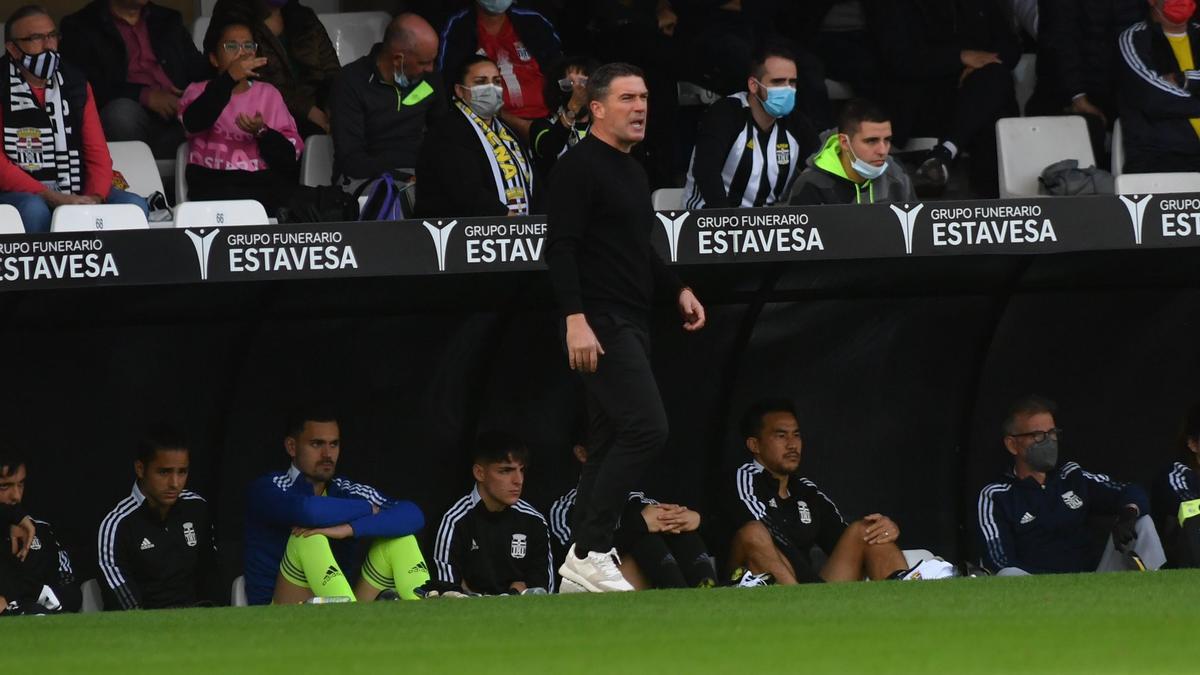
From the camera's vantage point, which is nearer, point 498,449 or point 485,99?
point 498,449

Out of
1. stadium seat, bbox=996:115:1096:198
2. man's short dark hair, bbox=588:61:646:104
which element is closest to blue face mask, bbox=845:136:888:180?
stadium seat, bbox=996:115:1096:198

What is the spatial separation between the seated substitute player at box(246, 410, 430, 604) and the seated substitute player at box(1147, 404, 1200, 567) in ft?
10.7

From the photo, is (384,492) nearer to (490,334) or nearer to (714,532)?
(490,334)

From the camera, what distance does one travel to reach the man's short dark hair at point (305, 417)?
29.7 feet

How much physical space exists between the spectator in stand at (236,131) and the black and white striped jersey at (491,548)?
1788mm

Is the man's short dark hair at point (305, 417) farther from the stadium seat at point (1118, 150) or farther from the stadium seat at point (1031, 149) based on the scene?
the stadium seat at point (1118, 150)

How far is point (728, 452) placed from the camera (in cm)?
1010

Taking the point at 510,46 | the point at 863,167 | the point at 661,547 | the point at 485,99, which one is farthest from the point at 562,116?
the point at 661,547

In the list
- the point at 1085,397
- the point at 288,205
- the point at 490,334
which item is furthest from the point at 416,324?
the point at 1085,397

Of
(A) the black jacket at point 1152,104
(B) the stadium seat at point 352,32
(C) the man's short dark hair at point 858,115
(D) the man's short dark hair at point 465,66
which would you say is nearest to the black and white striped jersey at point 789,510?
(C) the man's short dark hair at point 858,115

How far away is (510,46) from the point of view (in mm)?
10688

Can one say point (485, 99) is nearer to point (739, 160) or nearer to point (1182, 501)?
point (739, 160)

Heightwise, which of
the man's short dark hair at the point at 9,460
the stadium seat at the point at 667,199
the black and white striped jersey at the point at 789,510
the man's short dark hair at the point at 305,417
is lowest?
the black and white striped jersey at the point at 789,510

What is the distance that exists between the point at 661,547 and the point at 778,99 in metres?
2.14
